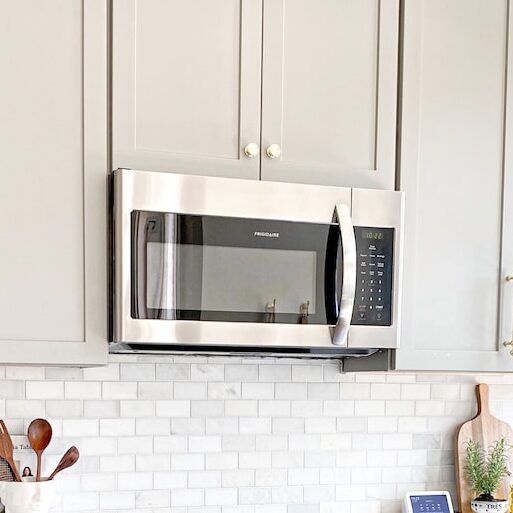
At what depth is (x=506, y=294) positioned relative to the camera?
7.49 ft

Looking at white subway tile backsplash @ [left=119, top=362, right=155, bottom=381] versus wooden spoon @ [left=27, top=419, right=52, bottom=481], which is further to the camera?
white subway tile backsplash @ [left=119, top=362, right=155, bottom=381]

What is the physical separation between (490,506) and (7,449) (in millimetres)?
1387

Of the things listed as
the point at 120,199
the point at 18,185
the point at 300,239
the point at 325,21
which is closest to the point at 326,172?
the point at 300,239

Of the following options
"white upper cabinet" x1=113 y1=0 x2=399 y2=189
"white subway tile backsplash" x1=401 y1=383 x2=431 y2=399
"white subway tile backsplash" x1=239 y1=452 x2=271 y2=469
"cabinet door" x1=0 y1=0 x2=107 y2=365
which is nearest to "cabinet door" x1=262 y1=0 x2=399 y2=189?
"white upper cabinet" x1=113 y1=0 x2=399 y2=189

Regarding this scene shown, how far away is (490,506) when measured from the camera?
2.49m

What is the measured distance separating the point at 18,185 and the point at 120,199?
23 cm

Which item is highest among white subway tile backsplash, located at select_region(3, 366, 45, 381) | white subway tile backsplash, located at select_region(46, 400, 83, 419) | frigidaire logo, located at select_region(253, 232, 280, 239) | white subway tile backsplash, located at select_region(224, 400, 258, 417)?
frigidaire logo, located at select_region(253, 232, 280, 239)

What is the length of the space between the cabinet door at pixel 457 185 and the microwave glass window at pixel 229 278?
0.32 meters

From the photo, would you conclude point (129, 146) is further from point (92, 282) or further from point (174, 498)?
point (174, 498)

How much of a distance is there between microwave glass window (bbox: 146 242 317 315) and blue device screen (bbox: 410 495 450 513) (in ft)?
2.63

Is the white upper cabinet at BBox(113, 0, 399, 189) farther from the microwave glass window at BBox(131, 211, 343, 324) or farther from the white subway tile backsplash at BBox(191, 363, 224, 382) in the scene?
the white subway tile backsplash at BBox(191, 363, 224, 382)

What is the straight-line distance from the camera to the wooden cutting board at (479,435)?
2549 millimetres

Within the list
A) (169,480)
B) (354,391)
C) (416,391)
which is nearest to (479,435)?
(416,391)

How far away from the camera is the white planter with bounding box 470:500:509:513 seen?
2.49 metres
